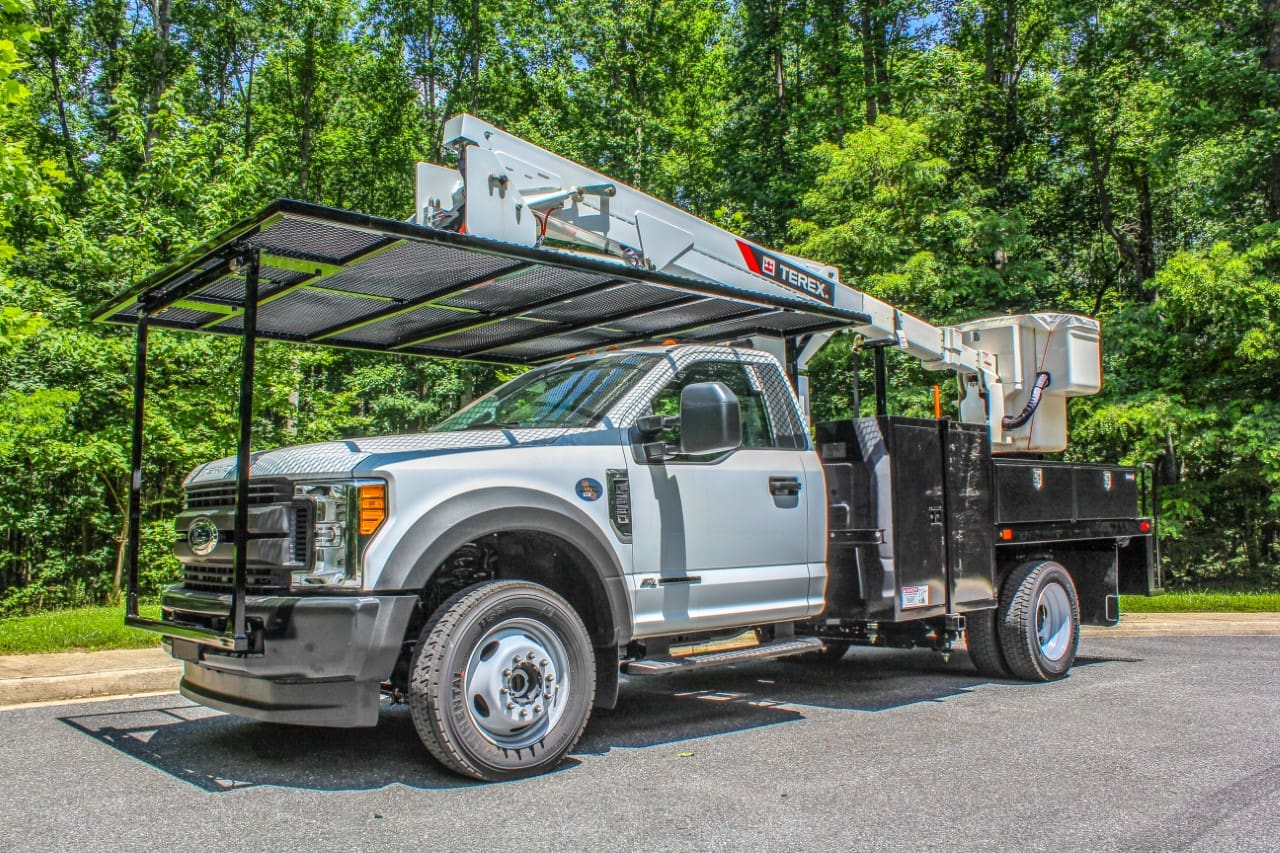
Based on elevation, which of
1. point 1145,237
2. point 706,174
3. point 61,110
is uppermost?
point 61,110

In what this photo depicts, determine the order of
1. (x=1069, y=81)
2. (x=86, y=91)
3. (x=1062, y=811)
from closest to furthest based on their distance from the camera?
(x=1062, y=811)
(x=1069, y=81)
(x=86, y=91)

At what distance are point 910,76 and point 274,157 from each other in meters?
13.1

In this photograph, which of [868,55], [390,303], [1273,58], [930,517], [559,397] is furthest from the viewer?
[868,55]

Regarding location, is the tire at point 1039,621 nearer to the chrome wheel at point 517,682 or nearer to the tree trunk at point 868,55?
the chrome wheel at point 517,682

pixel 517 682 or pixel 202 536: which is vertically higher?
pixel 202 536

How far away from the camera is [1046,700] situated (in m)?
6.97

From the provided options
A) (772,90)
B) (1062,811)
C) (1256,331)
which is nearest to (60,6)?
(772,90)

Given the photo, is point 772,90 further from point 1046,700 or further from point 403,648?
point 403,648

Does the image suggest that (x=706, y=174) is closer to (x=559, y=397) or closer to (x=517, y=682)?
(x=559, y=397)

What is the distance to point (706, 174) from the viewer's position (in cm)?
2784

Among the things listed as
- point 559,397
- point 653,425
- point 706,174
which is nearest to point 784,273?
point 559,397

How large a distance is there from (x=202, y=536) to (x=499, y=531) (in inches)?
58.0

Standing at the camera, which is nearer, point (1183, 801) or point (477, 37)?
point (1183, 801)

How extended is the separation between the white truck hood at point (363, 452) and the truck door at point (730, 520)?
0.60 meters
